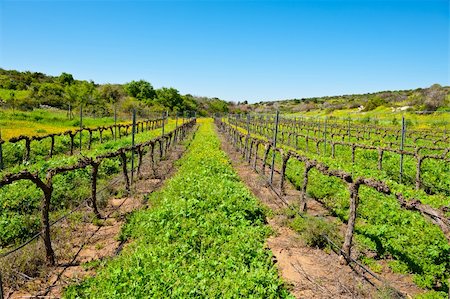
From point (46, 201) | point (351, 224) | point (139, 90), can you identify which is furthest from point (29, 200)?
point (139, 90)

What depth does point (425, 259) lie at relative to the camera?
7.03 meters

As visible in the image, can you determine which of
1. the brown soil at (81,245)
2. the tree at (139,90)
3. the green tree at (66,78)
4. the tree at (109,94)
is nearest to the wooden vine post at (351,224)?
the brown soil at (81,245)

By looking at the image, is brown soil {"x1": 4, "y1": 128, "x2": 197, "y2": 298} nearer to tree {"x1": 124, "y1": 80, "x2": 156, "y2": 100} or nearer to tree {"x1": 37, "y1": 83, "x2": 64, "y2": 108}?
tree {"x1": 37, "y1": 83, "x2": 64, "y2": 108}

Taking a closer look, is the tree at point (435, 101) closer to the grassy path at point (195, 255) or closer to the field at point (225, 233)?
the field at point (225, 233)

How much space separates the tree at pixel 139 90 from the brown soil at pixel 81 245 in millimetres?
100427

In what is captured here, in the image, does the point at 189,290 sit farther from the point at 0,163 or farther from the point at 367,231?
the point at 0,163

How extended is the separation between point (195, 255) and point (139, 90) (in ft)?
377

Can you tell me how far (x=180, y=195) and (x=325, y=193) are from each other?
18.0 ft

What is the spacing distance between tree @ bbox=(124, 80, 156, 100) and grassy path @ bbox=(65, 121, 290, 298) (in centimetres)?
10289

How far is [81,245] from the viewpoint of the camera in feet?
27.9

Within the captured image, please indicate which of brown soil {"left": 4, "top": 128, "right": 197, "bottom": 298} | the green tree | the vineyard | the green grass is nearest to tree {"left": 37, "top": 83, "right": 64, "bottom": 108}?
the green tree

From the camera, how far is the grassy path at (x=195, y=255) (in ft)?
18.7

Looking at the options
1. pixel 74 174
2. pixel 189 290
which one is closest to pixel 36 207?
pixel 74 174

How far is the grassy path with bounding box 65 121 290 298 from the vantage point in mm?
5695
